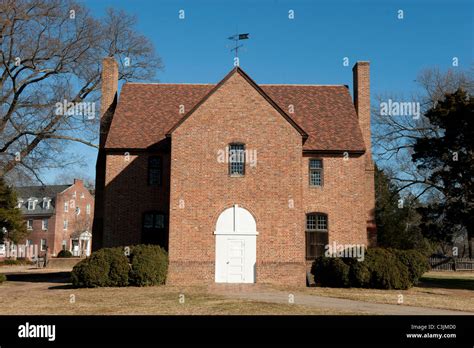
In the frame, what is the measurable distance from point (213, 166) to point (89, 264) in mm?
6900

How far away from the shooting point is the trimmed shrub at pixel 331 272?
73.4 feet

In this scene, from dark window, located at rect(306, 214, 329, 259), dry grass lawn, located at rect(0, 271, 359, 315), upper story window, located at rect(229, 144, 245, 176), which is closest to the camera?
dry grass lawn, located at rect(0, 271, 359, 315)

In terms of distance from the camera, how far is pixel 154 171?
2773 cm

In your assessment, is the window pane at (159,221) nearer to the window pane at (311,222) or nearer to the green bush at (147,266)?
the green bush at (147,266)

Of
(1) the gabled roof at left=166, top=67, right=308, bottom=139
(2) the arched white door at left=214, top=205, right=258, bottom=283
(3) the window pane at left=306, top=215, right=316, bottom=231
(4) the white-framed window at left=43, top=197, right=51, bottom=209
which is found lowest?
(2) the arched white door at left=214, top=205, right=258, bottom=283

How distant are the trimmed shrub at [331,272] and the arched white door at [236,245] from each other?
9.43ft

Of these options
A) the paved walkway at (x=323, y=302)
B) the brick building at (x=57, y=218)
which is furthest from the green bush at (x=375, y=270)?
the brick building at (x=57, y=218)

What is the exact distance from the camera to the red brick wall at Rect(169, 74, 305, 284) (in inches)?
920

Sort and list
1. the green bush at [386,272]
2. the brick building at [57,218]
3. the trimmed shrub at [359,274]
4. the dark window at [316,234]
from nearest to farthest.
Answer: the trimmed shrub at [359,274]
the green bush at [386,272]
the dark window at [316,234]
the brick building at [57,218]

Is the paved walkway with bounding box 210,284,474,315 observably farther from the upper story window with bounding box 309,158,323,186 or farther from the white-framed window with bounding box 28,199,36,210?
the white-framed window with bounding box 28,199,36,210

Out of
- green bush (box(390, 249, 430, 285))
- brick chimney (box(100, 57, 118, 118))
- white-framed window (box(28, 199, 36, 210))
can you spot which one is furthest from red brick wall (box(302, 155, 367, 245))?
white-framed window (box(28, 199, 36, 210))

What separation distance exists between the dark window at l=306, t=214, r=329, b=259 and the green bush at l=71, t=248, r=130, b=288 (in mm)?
9510

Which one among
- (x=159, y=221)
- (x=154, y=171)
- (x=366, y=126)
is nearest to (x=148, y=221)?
(x=159, y=221)

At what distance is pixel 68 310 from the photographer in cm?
1533
